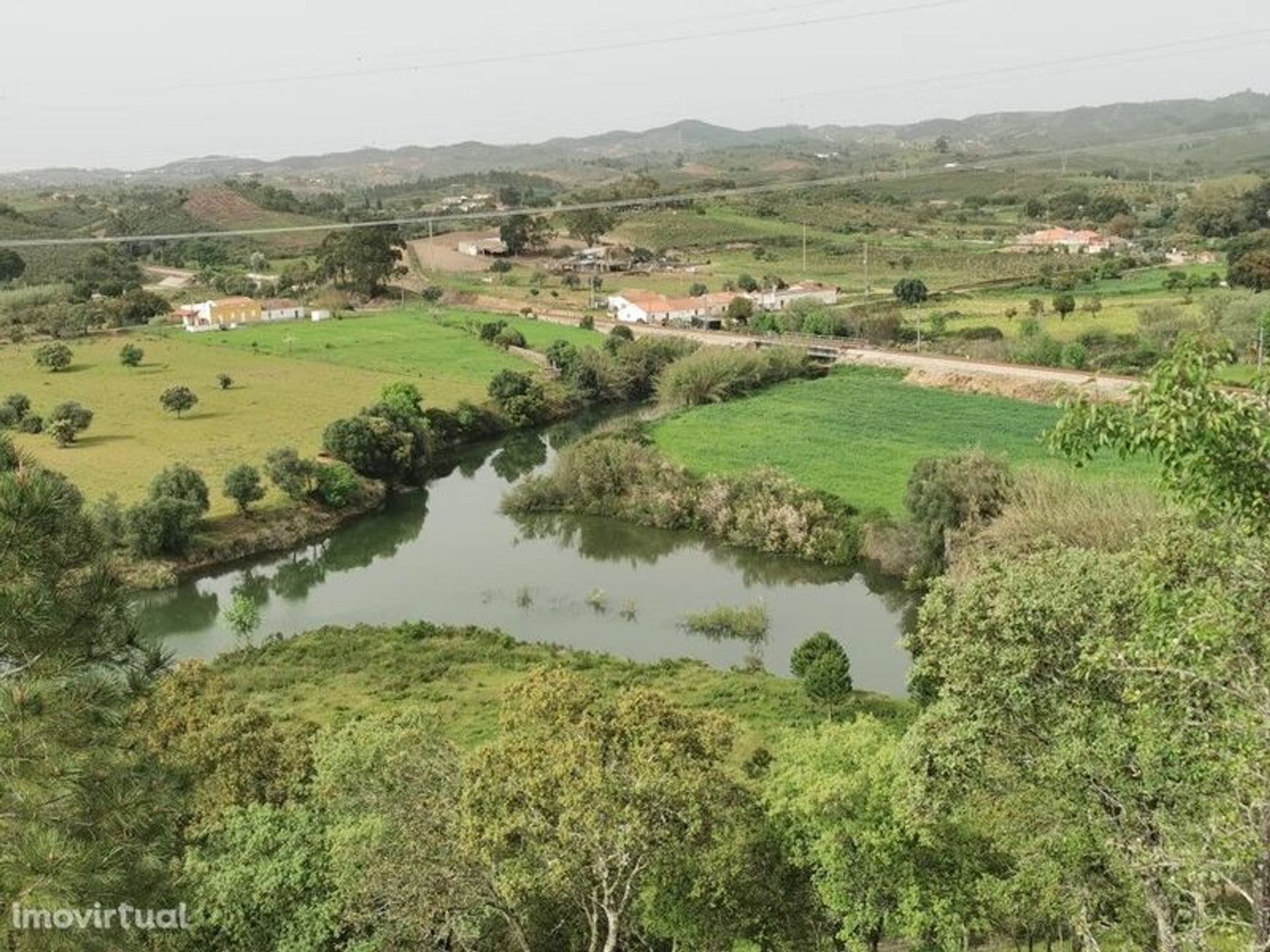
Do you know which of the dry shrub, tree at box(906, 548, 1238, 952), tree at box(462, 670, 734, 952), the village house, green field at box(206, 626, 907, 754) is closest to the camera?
tree at box(906, 548, 1238, 952)

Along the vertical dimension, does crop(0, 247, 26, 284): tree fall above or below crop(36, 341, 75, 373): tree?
above

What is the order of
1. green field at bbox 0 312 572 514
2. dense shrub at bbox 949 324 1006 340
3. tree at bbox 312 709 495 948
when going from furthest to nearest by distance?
dense shrub at bbox 949 324 1006 340, green field at bbox 0 312 572 514, tree at bbox 312 709 495 948

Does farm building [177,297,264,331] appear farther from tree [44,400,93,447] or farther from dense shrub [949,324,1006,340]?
dense shrub [949,324,1006,340]

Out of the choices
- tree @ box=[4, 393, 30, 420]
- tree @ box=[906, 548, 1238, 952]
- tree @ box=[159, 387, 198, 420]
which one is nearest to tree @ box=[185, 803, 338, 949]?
tree @ box=[906, 548, 1238, 952]

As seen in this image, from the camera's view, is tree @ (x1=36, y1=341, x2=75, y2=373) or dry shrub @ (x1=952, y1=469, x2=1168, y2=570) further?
tree @ (x1=36, y1=341, x2=75, y2=373)

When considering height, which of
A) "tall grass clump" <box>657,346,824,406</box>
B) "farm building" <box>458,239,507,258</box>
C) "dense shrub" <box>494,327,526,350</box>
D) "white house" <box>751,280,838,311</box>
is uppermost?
"farm building" <box>458,239,507,258</box>

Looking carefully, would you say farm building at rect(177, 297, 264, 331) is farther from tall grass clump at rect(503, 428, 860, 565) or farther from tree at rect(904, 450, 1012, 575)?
tree at rect(904, 450, 1012, 575)

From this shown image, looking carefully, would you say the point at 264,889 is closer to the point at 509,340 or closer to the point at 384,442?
the point at 384,442

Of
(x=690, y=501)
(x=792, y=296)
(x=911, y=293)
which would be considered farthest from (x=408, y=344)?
(x=690, y=501)
